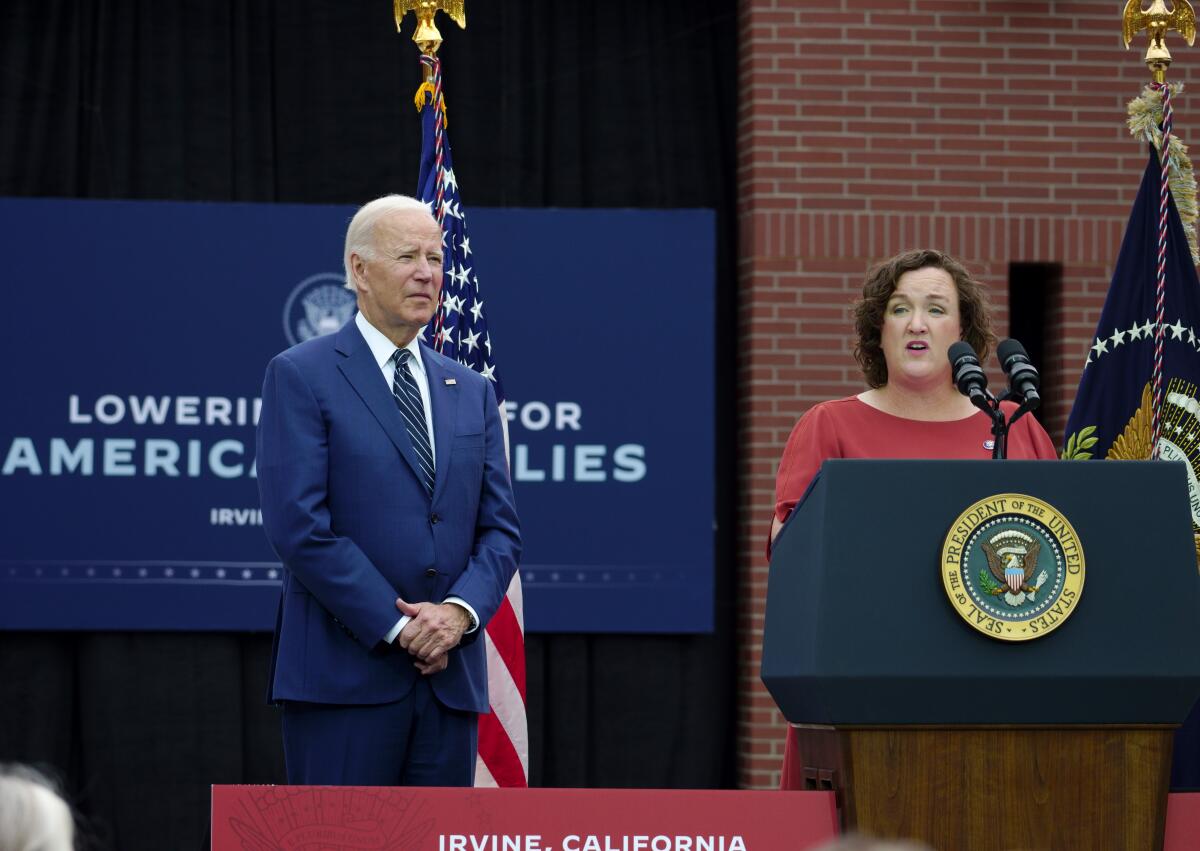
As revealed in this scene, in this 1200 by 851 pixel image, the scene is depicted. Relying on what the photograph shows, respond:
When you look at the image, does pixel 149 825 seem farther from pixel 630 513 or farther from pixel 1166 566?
pixel 1166 566

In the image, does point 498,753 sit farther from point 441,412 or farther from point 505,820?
point 505,820

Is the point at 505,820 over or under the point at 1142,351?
under

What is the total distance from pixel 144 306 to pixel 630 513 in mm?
2104

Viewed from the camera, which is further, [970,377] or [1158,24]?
[1158,24]

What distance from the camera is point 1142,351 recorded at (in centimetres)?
559

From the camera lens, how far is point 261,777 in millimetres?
7594

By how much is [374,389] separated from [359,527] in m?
0.30

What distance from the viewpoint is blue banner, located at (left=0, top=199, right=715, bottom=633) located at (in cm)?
738

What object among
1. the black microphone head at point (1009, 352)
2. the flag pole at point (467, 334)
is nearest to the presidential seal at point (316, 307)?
the flag pole at point (467, 334)

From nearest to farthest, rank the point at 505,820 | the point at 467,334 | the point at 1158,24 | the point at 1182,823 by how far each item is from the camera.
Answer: the point at 505,820 < the point at 1182,823 < the point at 1158,24 < the point at 467,334

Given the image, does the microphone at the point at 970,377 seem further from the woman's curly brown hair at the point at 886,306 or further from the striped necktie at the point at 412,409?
the striped necktie at the point at 412,409

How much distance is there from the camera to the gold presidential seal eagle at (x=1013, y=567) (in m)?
3.12

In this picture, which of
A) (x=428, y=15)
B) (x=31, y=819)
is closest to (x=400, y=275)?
(x=428, y=15)

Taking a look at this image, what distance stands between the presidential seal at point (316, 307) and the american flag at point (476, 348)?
1604 mm
